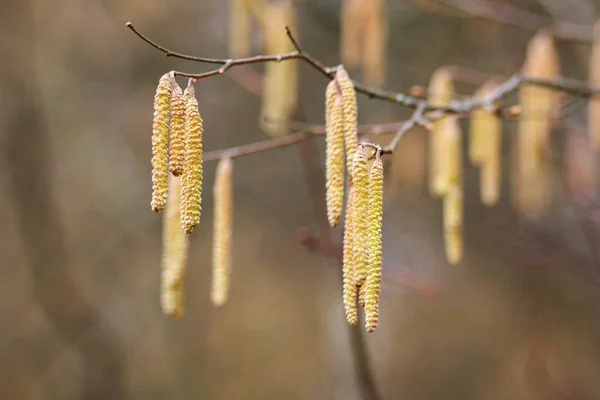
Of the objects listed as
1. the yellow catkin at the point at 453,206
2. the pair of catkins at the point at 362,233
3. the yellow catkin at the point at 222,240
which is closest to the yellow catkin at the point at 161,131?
the pair of catkins at the point at 362,233

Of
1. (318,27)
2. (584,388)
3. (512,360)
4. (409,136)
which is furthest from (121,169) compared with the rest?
(584,388)

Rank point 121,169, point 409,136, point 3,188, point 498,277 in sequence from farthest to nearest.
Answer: point 121,169
point 498,277
point 3,188
point 409,136

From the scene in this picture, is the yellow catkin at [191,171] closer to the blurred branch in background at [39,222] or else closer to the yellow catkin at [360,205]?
the yellow catkin at [360,205]

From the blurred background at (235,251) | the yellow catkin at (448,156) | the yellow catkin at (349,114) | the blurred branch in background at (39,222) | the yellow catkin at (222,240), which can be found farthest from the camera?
the blurred background at (235,251)

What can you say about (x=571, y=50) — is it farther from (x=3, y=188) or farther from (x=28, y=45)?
(x=3, y=188)

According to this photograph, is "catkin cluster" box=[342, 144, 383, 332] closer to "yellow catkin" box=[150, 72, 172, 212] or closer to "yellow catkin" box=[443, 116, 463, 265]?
"yellow catkin" box=[150, 72, 172, 212]

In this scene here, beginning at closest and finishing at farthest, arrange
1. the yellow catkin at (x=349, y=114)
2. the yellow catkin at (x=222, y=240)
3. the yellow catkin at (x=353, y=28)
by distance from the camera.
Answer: the yellow catkin at (x=349, y=114)
the yellow catkin at (x=222, y=240)
the yellow catkin at (x=353, y=28)

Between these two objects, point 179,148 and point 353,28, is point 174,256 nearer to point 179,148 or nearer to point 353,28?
point 179,148
